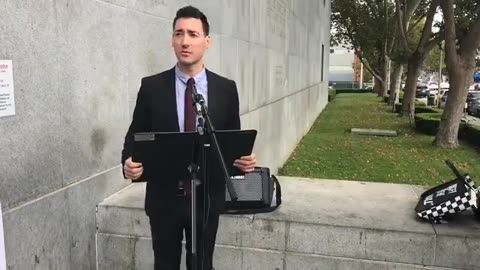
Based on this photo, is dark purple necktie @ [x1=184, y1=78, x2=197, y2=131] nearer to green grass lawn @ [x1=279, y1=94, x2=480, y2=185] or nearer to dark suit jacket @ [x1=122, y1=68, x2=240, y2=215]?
dark suit jacket @ [x1=122, y1=68, x2=240, y2=215]

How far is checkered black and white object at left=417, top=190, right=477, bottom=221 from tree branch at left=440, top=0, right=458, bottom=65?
34.7ft

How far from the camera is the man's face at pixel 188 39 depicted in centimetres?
244

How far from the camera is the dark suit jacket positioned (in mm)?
2570

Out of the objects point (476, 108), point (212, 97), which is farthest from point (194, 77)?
point (476, 108)

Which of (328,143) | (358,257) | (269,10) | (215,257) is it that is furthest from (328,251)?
(328,143)

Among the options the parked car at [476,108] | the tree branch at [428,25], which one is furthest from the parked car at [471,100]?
the tree branch at [428,25]

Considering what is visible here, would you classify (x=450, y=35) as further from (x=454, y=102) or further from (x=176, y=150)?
(x=176, y=150)

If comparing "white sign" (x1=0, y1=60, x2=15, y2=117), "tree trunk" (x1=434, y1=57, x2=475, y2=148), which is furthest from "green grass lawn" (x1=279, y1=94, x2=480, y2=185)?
"white sign" (x1=0, y1=60, x2=15, y2=117)

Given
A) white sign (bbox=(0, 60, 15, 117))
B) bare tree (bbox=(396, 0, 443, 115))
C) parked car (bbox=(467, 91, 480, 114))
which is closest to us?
white sign (bbox=(0, 60, 15, 117))

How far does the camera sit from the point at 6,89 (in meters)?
2.95

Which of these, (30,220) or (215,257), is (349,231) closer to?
(215,257)

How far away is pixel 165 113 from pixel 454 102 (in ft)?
42.0

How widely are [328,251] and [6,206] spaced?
2.35 m

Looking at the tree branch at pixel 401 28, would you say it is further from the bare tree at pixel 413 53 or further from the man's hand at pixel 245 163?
the man's hand at pixel 245 163
